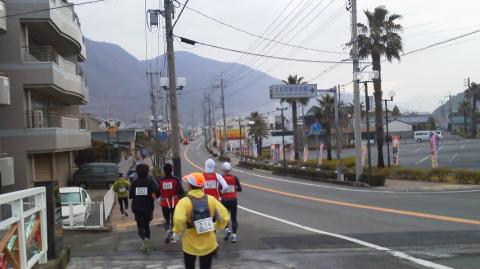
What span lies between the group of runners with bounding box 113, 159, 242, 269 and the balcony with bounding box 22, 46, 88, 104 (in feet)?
31.6

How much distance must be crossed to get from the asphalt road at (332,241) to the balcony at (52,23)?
12576 millimetres

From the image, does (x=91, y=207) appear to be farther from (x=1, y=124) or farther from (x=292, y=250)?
(x=1, y=124)

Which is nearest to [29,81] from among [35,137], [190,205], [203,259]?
[35,137]

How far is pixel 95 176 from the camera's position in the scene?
1549 inches

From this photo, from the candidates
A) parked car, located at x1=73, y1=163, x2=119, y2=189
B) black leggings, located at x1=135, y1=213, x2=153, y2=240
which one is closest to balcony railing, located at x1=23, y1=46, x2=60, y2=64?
parked car, located at x1=73, y1=163, x2=119, y2=189

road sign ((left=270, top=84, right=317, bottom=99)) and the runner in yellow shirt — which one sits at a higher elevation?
road sign ((left=270, top=84, right=317, bottom=99))

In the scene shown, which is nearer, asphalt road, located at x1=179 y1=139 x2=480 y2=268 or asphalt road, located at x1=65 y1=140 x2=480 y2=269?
asphalt road, located at x1=65 y1=140 x2=480 y2=269

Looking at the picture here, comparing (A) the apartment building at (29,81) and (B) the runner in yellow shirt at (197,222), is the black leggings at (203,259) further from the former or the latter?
(A) the apartment building at (29,81)

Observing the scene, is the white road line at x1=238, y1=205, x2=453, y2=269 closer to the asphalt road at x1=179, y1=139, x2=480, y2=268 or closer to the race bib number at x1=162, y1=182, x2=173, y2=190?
the asphalt road at x1=179, y1=139, x2=480, y2=268

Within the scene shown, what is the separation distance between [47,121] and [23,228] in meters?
25.8

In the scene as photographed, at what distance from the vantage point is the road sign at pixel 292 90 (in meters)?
48.3

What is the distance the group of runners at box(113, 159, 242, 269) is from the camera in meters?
6.70

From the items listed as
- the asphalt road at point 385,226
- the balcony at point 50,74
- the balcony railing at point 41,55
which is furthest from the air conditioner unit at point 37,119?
the asphalt road at point 385,226

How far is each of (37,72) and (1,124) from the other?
115 inches
